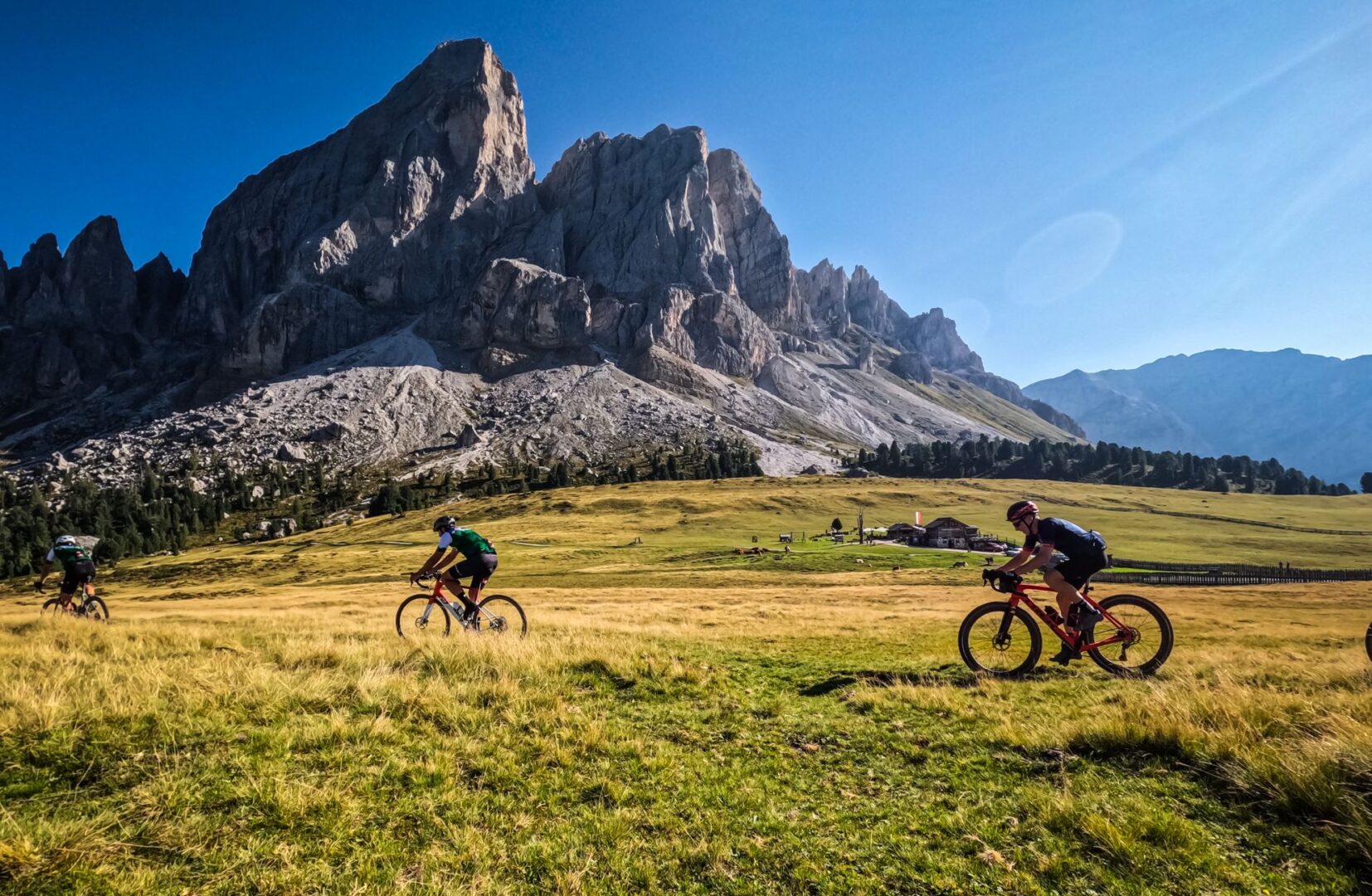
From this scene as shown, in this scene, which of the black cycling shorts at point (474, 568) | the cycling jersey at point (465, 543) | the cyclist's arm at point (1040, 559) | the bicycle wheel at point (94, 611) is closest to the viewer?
the cyclist's arm at point (1040, 559)

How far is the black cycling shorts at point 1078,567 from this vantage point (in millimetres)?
10812

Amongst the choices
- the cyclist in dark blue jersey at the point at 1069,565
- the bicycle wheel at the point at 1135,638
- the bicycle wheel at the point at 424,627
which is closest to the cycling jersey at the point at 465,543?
the bicycle wheel at the point at 424,627

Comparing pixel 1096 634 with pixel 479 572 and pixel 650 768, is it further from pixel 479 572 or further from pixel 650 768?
pixel 479 572

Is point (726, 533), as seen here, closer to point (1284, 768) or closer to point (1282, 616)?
point (1282, 616)

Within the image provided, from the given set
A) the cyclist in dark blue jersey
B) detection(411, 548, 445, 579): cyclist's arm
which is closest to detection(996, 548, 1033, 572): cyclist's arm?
the cyclist in dark blue jersey

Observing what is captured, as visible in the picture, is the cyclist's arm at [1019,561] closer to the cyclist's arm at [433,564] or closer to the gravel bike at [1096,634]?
the gravel bike at [1096,634]

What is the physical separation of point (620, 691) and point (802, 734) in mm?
3231

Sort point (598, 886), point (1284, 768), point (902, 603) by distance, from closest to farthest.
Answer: point (598, 886)
point (1284, 768)
point (902, 603)

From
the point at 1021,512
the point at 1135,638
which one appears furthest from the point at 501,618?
the point at 1135,638

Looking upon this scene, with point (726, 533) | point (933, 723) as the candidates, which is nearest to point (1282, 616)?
point (933, 723)

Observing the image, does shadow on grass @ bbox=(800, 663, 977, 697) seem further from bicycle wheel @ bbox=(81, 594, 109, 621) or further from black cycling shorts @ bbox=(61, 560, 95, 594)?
black cycling shorts @ bbox=(61, 560, 95, 594)

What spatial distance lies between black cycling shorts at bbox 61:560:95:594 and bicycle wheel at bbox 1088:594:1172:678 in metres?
26.8

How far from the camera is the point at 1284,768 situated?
18.4ft

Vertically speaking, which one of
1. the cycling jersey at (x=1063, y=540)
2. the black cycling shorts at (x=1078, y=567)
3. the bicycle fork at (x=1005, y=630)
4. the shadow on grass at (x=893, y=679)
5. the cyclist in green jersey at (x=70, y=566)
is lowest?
the shadow on grass at (x=893, y=679)
